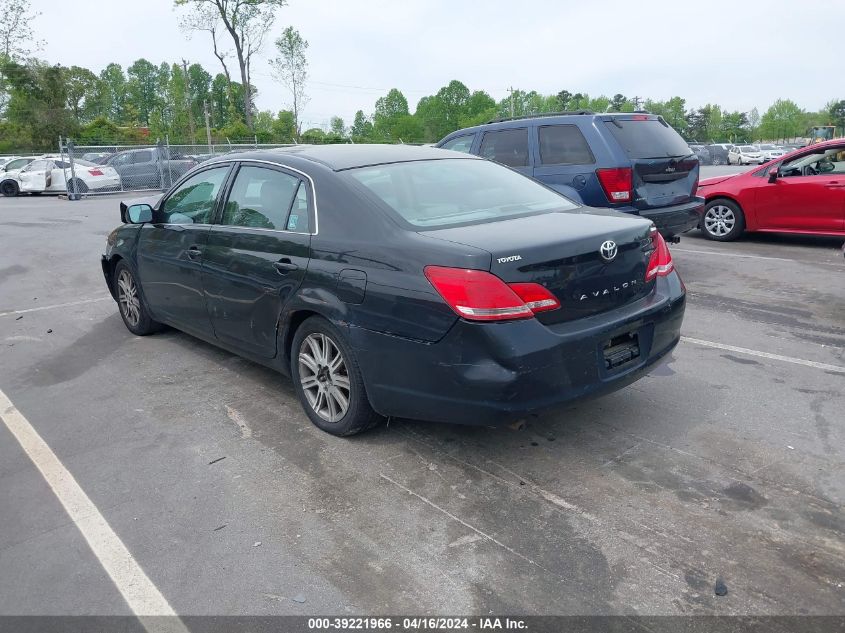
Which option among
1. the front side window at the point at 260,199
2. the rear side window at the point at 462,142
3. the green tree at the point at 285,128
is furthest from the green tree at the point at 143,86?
the front side window at the point at 260,199

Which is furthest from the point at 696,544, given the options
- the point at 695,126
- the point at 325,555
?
the point at 695,126

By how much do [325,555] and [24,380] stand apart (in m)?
3.61

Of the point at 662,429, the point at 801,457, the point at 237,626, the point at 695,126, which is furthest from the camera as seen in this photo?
the point at 695,126

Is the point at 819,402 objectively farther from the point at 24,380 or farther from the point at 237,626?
the point at 24,380

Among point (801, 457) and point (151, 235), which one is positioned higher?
point (151, 235)

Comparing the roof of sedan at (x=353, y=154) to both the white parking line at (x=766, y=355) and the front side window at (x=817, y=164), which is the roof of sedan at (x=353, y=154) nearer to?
the white parking line at (x=766, y=355)

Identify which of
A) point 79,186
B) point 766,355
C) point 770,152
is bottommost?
point 766,355

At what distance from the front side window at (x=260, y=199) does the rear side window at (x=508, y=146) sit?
4.26 metres

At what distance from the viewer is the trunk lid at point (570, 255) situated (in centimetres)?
343

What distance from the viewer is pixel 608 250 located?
370 centimetres

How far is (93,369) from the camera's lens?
223 inches

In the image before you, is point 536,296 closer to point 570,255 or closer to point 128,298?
point 570,255

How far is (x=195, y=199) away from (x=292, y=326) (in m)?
1.67

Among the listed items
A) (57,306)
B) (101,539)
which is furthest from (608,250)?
(57,306)
